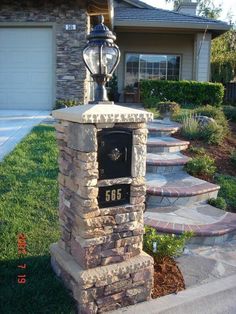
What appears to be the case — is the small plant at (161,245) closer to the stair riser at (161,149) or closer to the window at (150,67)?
the stair riser at (161,149)

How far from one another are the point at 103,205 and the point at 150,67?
1244 centimetres

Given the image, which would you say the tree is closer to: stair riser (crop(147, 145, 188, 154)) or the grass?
stair riser (crop(147, 145, 188, 154))

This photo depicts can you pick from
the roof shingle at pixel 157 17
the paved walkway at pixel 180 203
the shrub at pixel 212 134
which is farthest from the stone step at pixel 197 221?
the roof shingle at pixel 157 17

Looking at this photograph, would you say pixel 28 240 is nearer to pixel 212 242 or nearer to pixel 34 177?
pixel 34 177

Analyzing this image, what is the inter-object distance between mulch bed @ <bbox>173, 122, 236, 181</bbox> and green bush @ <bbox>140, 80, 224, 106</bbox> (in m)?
4.51

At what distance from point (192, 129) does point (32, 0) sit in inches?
225

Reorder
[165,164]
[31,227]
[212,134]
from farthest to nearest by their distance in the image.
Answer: [212,134]
[165,164]
[31,227]

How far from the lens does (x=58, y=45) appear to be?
9914mm

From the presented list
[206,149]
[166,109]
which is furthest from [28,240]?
[166,109]

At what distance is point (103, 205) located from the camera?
2764mm

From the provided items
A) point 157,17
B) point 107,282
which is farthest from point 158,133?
point 157,17

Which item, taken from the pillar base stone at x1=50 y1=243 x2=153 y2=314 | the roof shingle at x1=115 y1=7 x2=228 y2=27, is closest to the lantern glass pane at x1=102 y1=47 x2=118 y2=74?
the pillar base stone at x1=50 y1=243 x2=153 y2=314

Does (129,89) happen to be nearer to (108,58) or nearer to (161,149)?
(161,149)

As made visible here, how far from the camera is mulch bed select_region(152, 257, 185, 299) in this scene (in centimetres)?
307
